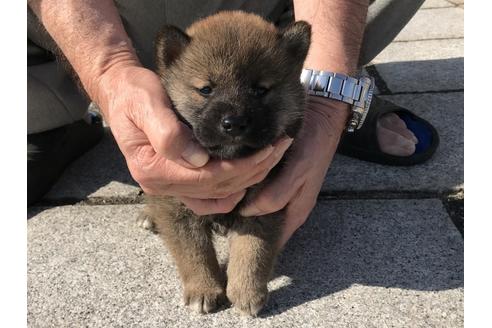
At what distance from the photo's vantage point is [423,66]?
173 inches

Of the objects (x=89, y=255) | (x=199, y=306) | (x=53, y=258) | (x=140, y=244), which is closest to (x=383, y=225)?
(x=199, y=306)

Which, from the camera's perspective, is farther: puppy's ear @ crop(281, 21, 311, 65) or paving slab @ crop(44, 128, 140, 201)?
paving slab @ crop(44, 128, 140, 201)

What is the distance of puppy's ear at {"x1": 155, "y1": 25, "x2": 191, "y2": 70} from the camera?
1.96 m

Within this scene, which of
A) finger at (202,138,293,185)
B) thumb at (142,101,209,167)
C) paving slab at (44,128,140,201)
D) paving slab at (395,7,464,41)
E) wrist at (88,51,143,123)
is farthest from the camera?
paving slab at (395,7,464,41)

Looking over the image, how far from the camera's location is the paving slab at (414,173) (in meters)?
2.81

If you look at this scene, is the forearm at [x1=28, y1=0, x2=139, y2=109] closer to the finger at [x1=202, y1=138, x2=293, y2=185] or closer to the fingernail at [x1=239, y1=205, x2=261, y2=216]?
the finger at [x1=202, y1=138, x2=293, y2=185]

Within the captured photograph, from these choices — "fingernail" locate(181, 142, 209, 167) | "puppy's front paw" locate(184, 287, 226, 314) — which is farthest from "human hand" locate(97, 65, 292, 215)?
"puppy's front paw" locate(184, 287, 226, 314)

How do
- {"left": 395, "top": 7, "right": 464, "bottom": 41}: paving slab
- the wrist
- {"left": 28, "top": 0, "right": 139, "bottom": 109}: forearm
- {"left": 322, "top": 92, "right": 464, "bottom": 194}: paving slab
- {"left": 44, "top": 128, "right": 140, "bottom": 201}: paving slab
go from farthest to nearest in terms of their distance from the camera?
1. {"left": 395, "top": 7, "right": 464, "bottom": 41}: paving slab
2. {"left": 44, "top": 128, "right": 140, "bottom": 201}: paving slab
3. {"left": 322, "top": 92, "right": 464, "bottom": 194}: paving slab
4. {"left": 28, "top": 0, "right": 139, "bottom": 109}: forearm
5. the wrist

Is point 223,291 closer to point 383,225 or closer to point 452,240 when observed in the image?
point 383,225

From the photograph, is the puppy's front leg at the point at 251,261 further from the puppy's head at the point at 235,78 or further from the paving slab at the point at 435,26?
the paving slab at the point at 435,26

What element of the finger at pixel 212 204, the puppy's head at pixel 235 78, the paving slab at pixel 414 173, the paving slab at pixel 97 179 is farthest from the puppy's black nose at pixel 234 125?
the paving slab at pixel 97 179

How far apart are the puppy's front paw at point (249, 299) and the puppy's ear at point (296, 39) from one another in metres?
0.92

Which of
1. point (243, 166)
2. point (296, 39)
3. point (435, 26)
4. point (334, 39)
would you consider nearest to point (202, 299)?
point (243, 166)

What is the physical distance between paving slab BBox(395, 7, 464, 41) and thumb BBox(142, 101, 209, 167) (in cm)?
397
